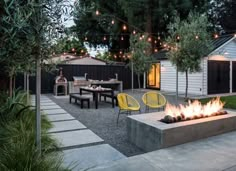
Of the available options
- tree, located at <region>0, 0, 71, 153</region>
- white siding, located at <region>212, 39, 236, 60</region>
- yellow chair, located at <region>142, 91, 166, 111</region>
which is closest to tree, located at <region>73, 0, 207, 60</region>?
white siding, located at <region>212, 39, 236, 60</region>

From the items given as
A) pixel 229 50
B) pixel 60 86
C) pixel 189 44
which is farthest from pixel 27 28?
pixel 229 50

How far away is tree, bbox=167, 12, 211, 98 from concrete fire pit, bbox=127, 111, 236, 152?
540cm

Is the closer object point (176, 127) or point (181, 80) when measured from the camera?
point (176, 127)

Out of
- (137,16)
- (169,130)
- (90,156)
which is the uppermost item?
(137,16)

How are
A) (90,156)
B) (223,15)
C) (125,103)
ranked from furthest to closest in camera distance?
(223,15), (125,103), (90,156)

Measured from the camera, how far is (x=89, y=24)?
20422 mm

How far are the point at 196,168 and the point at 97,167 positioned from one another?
1326 millimetres

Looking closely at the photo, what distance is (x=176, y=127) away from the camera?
3.74m

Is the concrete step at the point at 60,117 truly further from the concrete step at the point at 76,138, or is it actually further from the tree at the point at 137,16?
the tree at the point at 137,16

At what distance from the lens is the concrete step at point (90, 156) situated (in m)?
3.15

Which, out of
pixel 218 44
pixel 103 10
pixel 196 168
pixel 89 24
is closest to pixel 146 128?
pixel 196 168

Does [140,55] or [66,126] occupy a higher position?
[140,55]

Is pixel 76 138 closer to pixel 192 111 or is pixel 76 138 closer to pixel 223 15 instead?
pixel 192 111

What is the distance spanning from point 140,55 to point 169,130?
407 inches
